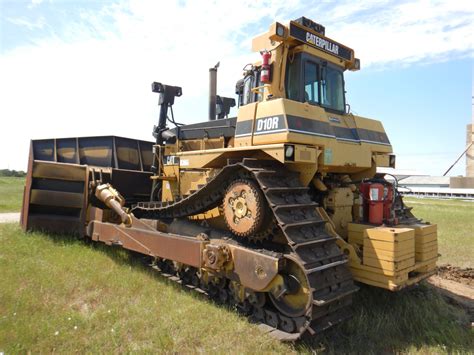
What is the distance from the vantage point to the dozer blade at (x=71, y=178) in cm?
827

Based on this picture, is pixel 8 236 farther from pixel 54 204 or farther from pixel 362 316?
pixel 362 316

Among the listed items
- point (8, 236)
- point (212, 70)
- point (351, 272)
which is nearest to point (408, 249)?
point (351, 272)

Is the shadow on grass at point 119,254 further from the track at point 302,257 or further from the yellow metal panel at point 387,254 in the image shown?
the yellow metal panel at point 387,254

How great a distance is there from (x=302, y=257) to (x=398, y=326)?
1.98 m

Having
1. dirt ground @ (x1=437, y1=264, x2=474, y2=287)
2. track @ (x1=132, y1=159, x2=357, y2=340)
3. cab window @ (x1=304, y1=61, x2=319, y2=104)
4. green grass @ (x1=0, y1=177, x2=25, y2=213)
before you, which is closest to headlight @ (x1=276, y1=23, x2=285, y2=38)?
cab window @ (x1=304, y1=61, x2=319, y2=104)

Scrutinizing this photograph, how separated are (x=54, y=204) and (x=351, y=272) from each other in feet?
21.0

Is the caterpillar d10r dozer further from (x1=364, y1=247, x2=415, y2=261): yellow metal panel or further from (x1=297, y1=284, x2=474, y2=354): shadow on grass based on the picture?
(x1=297, y1=284, x2=474, y2=354): shadow on grass

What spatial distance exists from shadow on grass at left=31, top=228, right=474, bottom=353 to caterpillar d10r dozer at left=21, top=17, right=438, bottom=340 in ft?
1.40

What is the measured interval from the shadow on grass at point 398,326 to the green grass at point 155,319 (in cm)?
1

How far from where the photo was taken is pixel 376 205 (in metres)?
5.71

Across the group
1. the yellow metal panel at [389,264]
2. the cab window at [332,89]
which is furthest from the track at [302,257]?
the cab window at [332,89]

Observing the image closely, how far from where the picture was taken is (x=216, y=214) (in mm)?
6113

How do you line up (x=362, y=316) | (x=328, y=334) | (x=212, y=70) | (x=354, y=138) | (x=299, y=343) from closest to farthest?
(x=299, y=343) → (x=328, y=334) → (x=362, y=316) → (x=354, y=138) → (x=212, y=70)

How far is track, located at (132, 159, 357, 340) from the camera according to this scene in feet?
13.9
